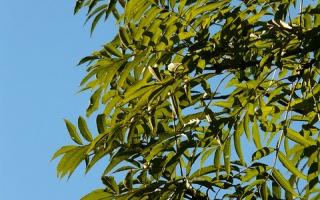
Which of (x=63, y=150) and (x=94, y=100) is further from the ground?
(x=94, y=100)

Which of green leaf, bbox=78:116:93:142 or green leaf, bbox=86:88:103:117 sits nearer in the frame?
green leaf, bbox=78:116:93:142

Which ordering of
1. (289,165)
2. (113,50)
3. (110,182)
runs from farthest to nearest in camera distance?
(113,50) → (110,182) → (289,165)

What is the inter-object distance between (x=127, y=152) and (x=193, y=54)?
22.2 inches

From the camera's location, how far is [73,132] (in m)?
2.84

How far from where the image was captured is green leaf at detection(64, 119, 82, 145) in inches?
110

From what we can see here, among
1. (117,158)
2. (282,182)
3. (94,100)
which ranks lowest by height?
(282,182)

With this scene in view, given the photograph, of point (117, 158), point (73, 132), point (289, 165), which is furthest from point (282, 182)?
point (73, 132)

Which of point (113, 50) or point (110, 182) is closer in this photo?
point (110, 182)

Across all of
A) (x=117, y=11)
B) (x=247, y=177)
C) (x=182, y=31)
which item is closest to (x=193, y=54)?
(x=182, y=31)

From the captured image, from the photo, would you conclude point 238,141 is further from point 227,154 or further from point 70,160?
point 70,160

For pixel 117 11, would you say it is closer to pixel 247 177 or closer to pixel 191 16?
pixel 191 16

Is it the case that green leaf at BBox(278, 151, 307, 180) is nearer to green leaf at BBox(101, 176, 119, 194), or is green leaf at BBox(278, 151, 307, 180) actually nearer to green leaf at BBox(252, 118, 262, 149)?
green leaf at BBox(252, 118, 262, 149)

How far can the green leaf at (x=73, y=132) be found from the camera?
9.21ft

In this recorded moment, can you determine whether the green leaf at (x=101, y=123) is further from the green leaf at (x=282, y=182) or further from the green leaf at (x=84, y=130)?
the green leaf at (x=282, y=182)
